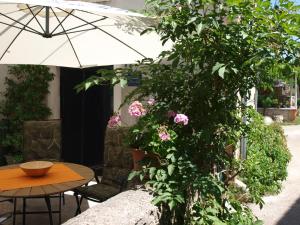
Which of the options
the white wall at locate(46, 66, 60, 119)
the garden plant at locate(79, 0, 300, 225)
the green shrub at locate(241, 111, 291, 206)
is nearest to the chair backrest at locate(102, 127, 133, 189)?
the garden plant at locate(79, 0, 300, 225)

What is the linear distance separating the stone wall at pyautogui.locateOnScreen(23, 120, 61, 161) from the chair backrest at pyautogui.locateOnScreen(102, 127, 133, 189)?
0.94m

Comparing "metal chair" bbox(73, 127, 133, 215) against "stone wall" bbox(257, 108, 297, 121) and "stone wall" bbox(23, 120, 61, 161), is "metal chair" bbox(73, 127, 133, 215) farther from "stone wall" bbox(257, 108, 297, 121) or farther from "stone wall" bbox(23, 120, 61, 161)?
"stone wall" bbox(257, 108, 297, 121)

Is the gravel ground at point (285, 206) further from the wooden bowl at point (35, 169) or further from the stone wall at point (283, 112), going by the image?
the stone wall at point (283, 112)

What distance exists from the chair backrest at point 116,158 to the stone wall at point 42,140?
94 centimetres

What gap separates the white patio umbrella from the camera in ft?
13.9

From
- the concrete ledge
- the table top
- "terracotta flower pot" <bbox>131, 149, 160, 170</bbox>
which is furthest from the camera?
the table top

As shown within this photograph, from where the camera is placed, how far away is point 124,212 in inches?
104

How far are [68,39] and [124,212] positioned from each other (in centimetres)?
280

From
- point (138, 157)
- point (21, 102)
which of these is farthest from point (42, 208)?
point (138, 157)

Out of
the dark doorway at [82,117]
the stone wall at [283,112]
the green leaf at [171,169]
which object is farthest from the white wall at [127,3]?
the stone wall at [283,112]

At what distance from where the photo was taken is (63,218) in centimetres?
536

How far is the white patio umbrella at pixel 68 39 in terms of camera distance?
4.22 m

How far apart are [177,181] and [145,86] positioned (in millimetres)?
809

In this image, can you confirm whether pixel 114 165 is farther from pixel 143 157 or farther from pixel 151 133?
pixel 151 133
